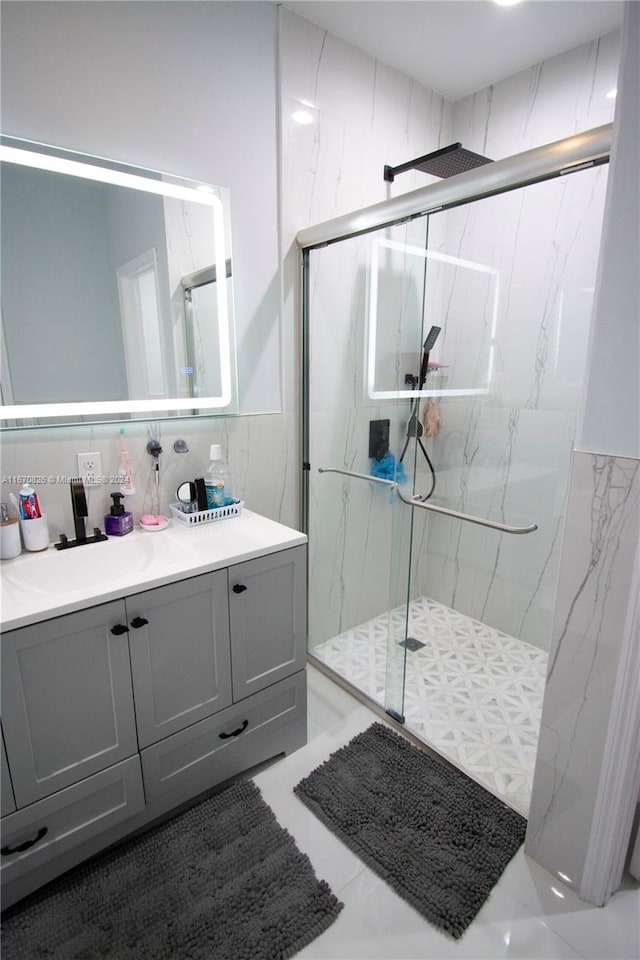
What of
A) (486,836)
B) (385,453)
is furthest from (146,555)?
(486,836)

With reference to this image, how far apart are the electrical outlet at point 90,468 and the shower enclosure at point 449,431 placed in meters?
0.91

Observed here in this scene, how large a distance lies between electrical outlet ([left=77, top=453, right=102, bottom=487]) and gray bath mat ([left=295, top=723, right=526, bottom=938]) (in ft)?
4.09

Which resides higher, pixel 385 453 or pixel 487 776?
pixel 385 453

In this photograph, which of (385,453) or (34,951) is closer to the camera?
(34,951)

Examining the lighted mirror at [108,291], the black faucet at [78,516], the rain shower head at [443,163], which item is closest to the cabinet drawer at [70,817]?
the black faucet at [78,516]

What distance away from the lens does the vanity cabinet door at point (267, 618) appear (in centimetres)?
148

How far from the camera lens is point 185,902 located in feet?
4.12

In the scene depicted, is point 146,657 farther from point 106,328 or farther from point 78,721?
point 106,328

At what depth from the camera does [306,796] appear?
5.16 ft

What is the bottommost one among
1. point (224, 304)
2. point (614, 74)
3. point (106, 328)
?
point (106, 328)

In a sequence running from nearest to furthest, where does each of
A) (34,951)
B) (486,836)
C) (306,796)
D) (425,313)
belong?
1. (34,951)
2. (486,836)
3. (306,796)
4. (425,313)

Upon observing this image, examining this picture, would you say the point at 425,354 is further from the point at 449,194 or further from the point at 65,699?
the point at 65,699

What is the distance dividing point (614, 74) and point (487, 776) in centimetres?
273

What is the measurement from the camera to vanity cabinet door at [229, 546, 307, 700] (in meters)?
1.48
